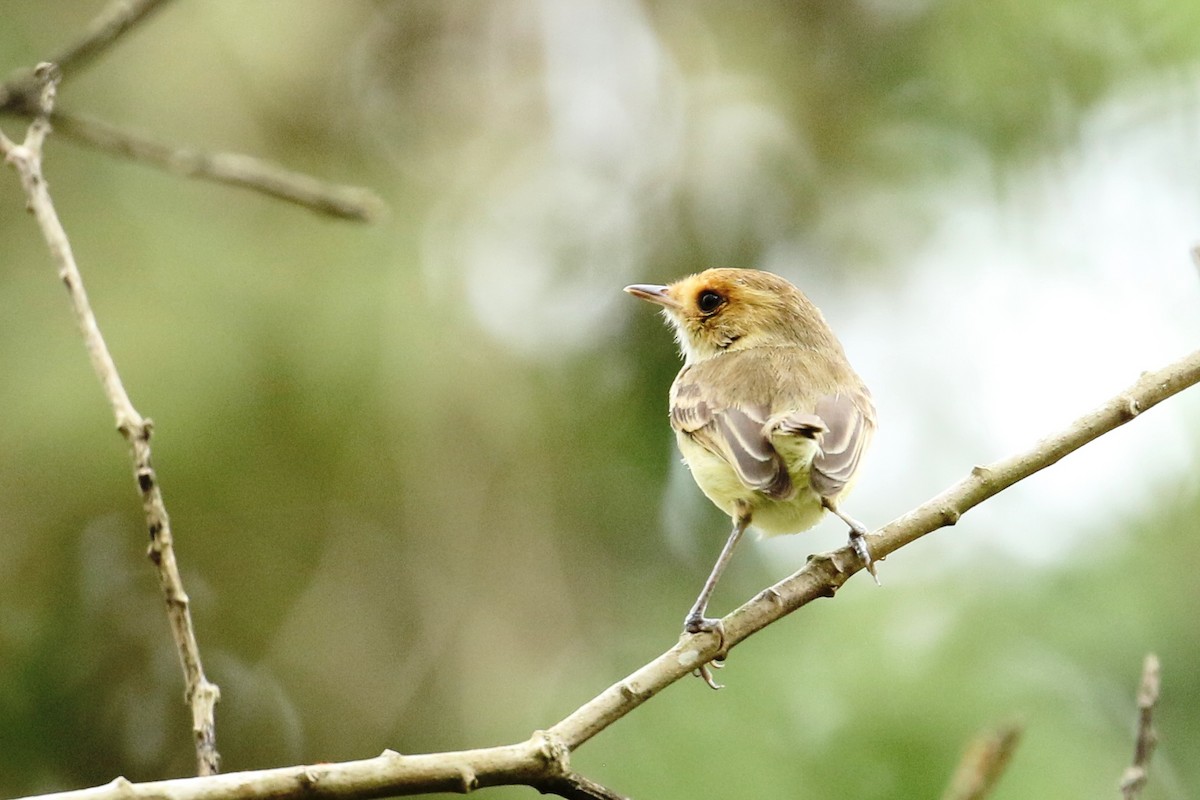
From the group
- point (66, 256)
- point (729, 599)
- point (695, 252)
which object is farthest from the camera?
point (695, 252)

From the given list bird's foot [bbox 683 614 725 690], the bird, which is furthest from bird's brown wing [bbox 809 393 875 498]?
bird's foot [bbox 683 614 725 690]

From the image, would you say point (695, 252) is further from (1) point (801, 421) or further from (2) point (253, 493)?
(1) point (801, 421)

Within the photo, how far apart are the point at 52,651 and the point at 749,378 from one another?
438 cm

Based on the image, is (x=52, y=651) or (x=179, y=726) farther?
(x=179, y=726)

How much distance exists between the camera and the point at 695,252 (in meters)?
8.50

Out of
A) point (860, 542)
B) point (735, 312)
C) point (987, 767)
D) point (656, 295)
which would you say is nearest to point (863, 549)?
point (860, 542)

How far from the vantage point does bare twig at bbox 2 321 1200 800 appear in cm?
232

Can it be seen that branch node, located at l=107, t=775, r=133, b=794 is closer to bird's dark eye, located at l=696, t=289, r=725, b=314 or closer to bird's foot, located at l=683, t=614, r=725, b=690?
bird's foot, located at l=683, t=614, r=725, b=690

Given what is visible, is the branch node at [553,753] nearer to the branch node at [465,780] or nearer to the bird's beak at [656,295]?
the branch node at [465,780]

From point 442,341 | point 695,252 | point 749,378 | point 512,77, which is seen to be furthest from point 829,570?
point 512,77

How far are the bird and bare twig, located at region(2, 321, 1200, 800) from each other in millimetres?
105

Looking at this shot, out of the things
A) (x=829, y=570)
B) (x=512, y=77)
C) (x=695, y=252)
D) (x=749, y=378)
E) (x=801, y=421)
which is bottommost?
(x=829, y=570)

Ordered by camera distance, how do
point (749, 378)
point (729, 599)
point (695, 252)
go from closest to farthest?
point (749, 378) → point (729, 599) → point (695, 252)

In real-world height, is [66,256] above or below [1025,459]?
above
